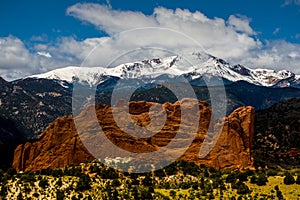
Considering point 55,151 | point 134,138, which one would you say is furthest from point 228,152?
point 55,151

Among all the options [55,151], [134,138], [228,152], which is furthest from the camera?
[134,138]

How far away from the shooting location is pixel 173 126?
398 ft

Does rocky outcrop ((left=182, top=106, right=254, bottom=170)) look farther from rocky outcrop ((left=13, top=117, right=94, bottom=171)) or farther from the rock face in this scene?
rocky outcrop ((left=13, top=117, right=94, bottom=171))

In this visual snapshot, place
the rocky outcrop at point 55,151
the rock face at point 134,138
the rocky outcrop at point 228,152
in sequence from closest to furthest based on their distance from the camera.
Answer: the rocky outcrop at point 55,151 < the rock face at point 134,138 < the rocky outcrop at point 228,152

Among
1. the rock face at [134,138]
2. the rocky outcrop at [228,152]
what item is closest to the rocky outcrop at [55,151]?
the rock face at [134,138]

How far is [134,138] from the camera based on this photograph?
116000mm

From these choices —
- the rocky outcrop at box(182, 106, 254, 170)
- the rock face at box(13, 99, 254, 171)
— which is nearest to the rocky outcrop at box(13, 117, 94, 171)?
the rock face at box(13, 99, 254, 171)

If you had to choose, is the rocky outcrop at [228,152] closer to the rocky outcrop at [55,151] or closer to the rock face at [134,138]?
the rock face at [134,138]

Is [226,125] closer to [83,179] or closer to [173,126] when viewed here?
[173,126]

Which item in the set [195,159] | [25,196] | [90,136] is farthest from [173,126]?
[25,196]

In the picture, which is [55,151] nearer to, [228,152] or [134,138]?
[134,138]

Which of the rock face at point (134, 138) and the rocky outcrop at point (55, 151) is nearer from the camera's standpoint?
the rocky outcrop at point (55, 151)

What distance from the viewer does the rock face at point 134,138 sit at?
114500mm

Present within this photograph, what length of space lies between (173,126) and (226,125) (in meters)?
14.9
